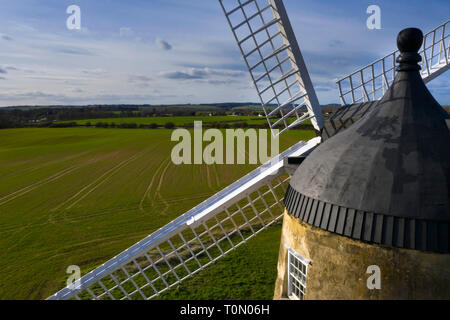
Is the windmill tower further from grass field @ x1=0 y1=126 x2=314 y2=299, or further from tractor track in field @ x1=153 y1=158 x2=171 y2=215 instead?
tractor track in field @ x1=153 y1=158 x2=171 y2=215

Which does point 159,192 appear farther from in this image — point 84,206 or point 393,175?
point 393,175

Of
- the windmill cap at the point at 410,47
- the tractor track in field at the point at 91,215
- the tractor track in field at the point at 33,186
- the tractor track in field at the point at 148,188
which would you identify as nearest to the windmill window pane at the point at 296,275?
the windmill cap at the point at 410,47

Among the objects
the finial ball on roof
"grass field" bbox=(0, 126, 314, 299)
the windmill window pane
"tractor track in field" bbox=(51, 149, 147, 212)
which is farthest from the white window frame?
"tractor track in field" bbox=(51, 149, 147, 212)

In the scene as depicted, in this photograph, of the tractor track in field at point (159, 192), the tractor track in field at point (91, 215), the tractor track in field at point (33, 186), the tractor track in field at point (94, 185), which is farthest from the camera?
the tractor track in field at point (33, 186)

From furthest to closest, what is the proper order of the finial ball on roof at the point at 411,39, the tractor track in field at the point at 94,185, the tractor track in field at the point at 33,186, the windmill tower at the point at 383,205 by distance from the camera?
the tractor track in field at the point at 33,186
the tractor track in field at the point at 94,185
the finial ball on roof at the point at 411,39
the windmill tower at the point at 383,205

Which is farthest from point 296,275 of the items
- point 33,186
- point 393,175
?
point 33,186

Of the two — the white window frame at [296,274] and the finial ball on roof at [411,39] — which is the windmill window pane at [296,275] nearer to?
the white window frame at [296,274]
